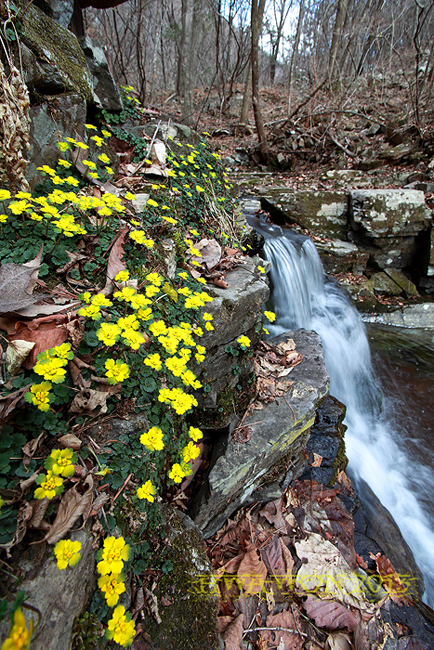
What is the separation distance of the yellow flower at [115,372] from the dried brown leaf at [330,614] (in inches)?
79.6

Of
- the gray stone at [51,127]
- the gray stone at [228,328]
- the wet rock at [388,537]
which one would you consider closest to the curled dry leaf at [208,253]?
the gray stone at [228,328]

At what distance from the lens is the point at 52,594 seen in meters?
1.18

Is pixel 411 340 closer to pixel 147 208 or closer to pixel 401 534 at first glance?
pixel 401 534

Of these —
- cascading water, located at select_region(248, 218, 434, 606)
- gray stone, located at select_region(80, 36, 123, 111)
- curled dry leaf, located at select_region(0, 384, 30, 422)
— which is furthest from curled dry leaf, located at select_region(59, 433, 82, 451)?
gray stone, located at select_region(80, 36, 123, 111)

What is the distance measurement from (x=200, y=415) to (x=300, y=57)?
26923 mm

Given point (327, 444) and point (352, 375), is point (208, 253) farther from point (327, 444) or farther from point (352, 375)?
point (352, 375)

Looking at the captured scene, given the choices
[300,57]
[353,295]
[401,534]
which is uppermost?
[300,57]

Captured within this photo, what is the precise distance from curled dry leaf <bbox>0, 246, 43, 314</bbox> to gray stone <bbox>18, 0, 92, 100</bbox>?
1824mm

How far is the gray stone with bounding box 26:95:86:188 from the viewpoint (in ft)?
8.41

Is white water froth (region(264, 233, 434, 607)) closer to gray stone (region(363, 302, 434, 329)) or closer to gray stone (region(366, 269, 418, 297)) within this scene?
gray stone (region(363, 302, 434, 329))

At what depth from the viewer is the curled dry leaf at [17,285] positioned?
1.71 m

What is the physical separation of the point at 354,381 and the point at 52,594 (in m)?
5.03

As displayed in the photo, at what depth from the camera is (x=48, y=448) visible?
145 cm

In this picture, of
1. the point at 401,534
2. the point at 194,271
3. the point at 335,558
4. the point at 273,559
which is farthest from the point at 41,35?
the point at 401,534
